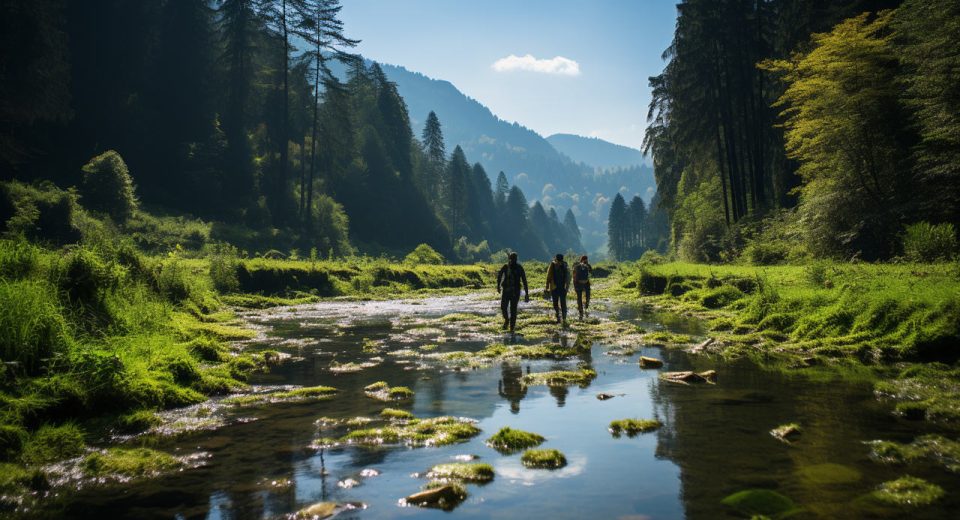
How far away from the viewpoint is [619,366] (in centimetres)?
1109

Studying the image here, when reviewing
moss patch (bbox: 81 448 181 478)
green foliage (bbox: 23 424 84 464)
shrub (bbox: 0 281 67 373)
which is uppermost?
shrub (bbox: 0 281 67 373)

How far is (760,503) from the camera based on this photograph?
4.29 m

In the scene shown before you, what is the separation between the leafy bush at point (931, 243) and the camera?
16050 mm

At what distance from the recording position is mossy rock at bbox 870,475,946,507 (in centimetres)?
428

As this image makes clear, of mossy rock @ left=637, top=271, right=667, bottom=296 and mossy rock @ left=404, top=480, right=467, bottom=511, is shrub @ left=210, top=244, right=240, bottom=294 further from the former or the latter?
mossy rock @ left=404, top=480, right=467, bottom=511

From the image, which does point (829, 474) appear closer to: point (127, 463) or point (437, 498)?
point (437, 498)

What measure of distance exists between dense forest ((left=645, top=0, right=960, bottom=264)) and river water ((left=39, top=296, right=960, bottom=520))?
13646mm

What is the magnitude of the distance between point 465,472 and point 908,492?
3824mm

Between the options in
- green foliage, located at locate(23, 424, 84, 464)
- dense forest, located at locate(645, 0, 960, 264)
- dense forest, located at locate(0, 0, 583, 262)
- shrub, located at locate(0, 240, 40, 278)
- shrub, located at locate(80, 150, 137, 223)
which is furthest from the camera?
dense forest, located at locate(0, 0, 583, 262)

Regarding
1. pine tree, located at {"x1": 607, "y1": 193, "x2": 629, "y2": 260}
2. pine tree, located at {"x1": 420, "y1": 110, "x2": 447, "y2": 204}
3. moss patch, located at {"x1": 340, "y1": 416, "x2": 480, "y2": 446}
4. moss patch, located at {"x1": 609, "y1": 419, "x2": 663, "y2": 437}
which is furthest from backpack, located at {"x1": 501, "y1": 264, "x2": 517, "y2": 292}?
pine tree, located at {"x1": 607, "y1": 193, "x2": 629, "y2": 260}

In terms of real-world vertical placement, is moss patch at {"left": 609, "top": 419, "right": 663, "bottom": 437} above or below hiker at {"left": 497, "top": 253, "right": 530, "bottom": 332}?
below

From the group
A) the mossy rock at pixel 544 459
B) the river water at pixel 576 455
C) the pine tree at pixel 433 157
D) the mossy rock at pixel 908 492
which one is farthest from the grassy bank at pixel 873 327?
the pine tree at pixel 433 157

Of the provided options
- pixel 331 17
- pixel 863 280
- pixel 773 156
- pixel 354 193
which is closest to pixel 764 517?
pixel 863 280

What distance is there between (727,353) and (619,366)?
8.10 ft
